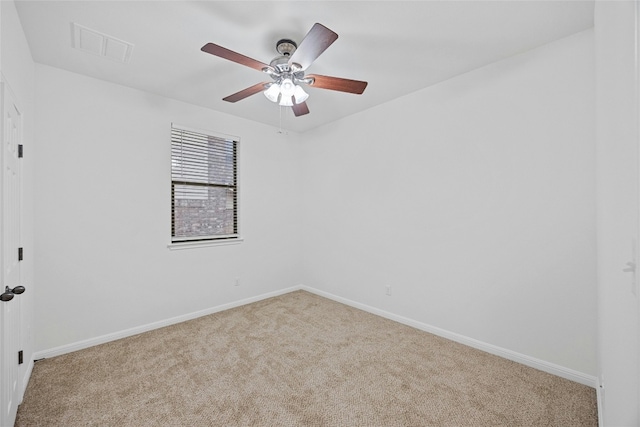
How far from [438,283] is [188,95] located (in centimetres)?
339

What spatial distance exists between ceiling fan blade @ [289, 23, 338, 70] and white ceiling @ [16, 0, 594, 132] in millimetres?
281

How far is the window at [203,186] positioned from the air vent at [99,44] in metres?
1.00

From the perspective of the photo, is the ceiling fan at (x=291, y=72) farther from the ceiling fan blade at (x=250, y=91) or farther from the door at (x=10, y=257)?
the door at (x=10, y=257)

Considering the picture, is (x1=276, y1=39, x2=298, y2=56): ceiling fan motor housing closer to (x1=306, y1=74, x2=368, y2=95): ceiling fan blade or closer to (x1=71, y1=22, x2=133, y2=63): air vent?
(x1=306, y1=74, x2=368, y2=95): ceiling fan blade

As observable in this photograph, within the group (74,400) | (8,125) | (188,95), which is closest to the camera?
(8,125)

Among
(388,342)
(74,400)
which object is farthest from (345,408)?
(74,400)

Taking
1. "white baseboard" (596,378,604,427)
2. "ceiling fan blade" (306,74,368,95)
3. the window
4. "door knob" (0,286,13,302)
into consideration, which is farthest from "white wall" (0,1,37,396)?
"white baseboard" (596,378,604,427)

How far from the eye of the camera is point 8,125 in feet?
5.37

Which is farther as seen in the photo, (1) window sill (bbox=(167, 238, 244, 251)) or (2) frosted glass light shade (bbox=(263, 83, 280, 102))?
(1) window sill (bbox=(167, 238, 244, 251))

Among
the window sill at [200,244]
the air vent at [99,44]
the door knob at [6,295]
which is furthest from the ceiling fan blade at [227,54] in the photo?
the window sill at [200,244]

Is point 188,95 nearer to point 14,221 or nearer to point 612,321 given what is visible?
point 14,221

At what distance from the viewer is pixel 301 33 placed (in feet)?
6.89

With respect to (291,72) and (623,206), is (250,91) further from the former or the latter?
(623,206)

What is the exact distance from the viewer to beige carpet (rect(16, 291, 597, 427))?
1794mm
